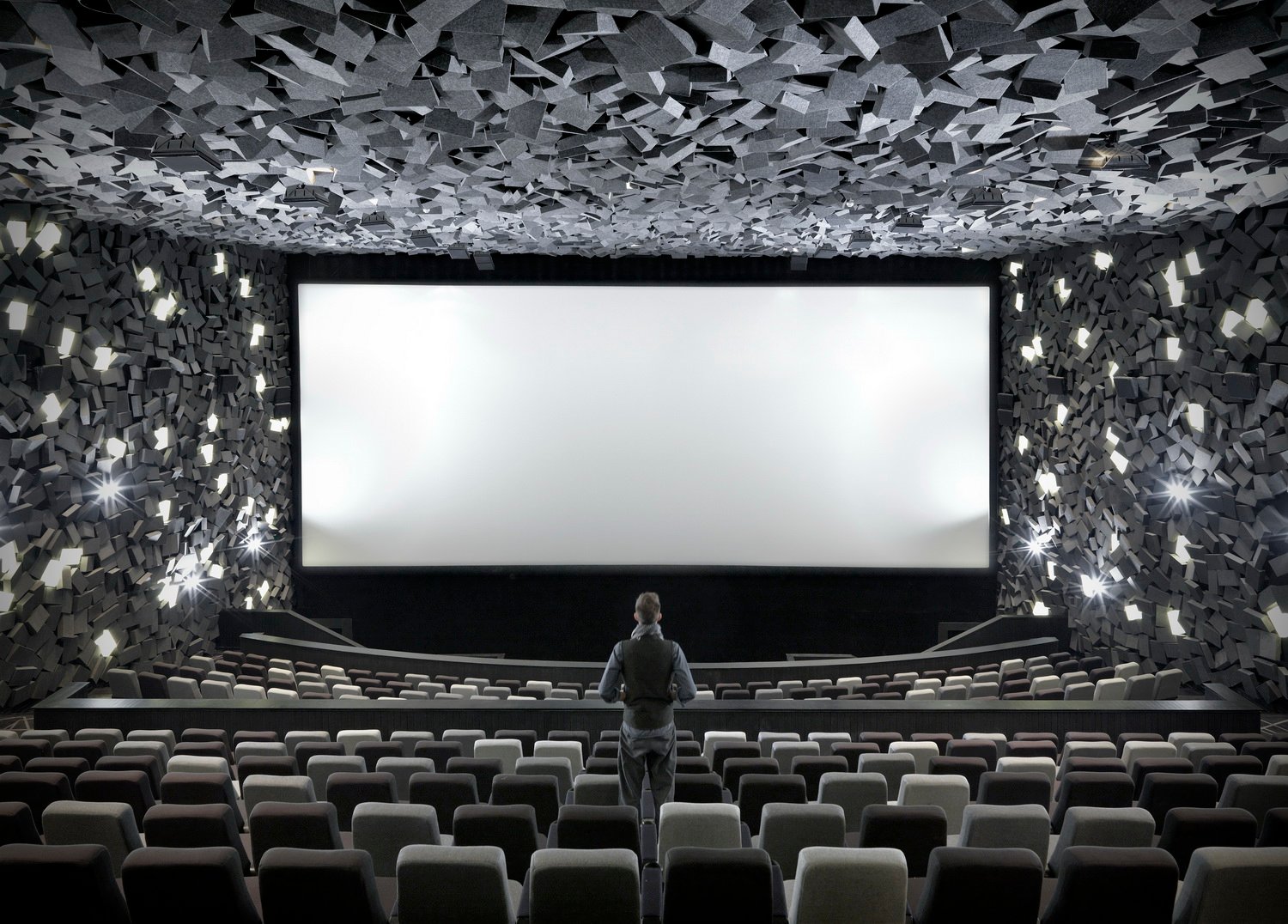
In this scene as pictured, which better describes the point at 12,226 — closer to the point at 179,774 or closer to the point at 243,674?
the point at 243,674

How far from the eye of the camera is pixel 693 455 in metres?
13.3

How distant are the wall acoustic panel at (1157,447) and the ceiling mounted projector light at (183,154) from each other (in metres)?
10.1

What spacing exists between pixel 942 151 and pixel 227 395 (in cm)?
993

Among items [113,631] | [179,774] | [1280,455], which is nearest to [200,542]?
[113,631]

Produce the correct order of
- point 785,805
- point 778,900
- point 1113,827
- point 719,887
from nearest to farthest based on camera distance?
1. point 719,887
2. point 778,900
3. point 1113,827
4. point 785,805

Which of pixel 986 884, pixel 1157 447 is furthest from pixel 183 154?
pixel 1157 447

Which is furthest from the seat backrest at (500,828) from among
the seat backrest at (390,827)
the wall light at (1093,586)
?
the wall light at (1093,586)

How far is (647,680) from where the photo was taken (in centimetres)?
461

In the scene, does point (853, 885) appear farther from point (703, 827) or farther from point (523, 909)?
point (523, 909)

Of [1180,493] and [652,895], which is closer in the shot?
[652,895]

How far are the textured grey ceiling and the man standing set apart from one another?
3570mm

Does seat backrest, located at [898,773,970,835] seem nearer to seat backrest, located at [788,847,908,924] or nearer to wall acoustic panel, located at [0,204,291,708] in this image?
seat backrest, located at [788,847,908,924]

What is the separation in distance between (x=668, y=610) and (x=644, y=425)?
9.96ft

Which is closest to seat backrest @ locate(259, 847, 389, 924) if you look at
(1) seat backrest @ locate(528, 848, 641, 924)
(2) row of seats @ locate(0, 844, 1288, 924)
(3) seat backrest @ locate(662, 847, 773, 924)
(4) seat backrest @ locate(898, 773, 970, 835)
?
(2) row of seats @ locate(0, 844, 1288, 924)
